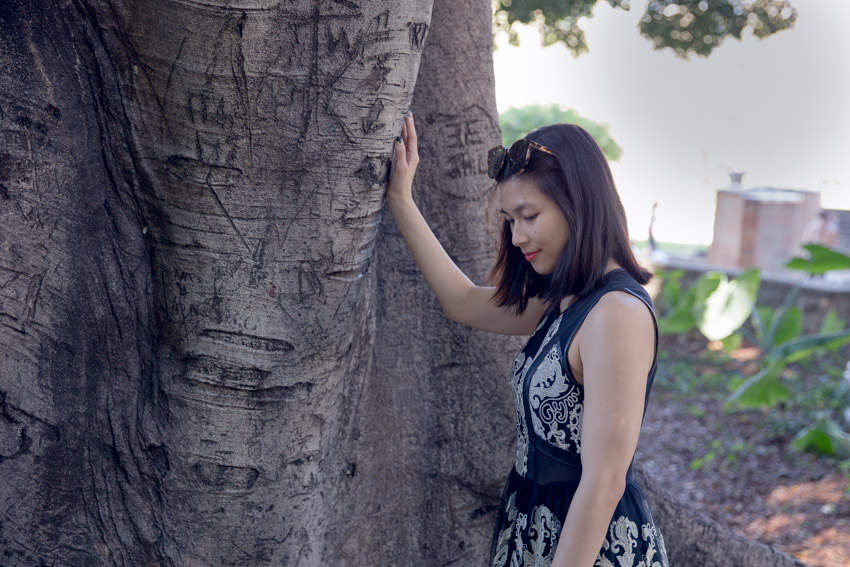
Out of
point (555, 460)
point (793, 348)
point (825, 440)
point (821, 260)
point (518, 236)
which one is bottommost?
point (825, 440)

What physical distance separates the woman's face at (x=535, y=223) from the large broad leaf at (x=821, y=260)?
5.03 metres

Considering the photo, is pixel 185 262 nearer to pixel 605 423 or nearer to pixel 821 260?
pixel 605 423

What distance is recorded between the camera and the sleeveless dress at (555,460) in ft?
5.92

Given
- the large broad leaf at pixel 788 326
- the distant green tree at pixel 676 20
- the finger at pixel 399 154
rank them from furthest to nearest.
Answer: the large broad leaf at pixel 788 326, the distant green tree at pixel 676 20, the finger at pixel 399 154

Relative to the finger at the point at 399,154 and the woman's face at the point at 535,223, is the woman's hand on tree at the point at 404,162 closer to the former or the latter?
the finger at the point at 399,154

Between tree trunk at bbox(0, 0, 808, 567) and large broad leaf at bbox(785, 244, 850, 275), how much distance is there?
17.1 ft

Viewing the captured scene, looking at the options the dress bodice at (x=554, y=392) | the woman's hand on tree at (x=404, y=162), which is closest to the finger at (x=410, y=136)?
the woman's hand on tree at (x=404, y=162)

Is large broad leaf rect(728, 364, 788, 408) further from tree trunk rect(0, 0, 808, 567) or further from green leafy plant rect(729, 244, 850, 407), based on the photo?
tree trunk rect(0, 0, 808, 567)

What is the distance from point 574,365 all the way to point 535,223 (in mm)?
367

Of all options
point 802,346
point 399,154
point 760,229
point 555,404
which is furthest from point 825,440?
point 760,229

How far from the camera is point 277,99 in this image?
5.80ft

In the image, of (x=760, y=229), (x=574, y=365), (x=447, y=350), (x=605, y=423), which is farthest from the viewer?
(x=760, y=229)

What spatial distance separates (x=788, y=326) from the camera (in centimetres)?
769

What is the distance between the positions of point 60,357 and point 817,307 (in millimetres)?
8627
